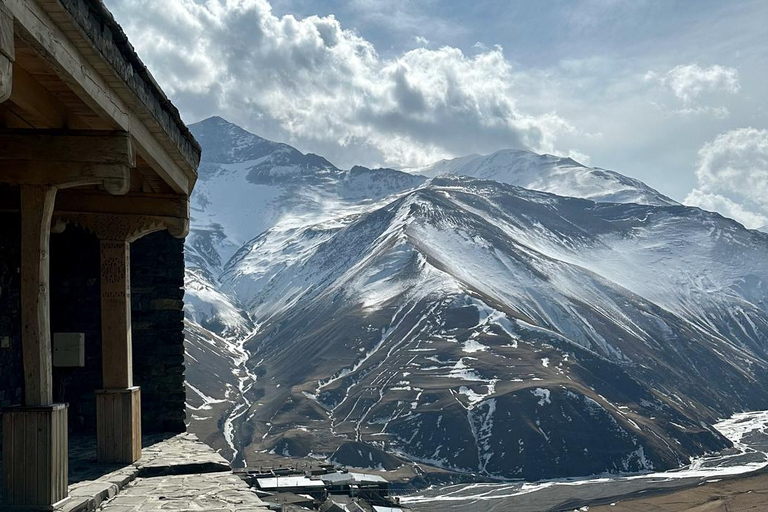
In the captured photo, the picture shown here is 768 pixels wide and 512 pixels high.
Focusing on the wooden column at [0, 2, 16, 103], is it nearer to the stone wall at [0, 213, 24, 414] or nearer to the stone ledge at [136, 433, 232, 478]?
the stone wall at [0, 213, 24, 414]

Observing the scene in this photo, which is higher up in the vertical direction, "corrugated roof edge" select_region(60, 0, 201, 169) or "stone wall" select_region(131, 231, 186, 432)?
"corrugated roof edge" select_region(60, 0, 201, 169)

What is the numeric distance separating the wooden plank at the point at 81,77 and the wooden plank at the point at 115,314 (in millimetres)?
1373

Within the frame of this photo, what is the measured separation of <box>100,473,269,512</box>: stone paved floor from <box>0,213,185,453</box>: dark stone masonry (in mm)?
3372

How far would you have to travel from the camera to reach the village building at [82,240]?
989 cm

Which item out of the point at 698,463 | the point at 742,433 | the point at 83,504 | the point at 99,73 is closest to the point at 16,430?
the point at 83,504

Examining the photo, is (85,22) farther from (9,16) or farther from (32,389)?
(32,389)

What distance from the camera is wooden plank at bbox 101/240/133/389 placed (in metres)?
13.9

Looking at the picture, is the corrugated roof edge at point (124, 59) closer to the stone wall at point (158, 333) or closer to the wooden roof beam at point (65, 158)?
the wooden roof beam at point (65, 158)

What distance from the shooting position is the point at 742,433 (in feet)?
614

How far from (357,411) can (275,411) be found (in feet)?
52.9

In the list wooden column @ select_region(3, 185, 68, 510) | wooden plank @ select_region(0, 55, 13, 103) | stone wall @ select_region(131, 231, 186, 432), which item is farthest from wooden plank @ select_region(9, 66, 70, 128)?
stone wall @ select_region(131, 231, 186, 432)

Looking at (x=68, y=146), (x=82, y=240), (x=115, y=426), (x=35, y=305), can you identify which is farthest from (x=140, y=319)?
(x=35, y=305)

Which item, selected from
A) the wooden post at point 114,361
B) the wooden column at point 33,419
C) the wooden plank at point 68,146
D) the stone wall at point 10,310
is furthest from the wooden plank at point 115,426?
the wooden plank at point 68,146

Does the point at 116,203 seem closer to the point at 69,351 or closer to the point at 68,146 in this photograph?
the point at 69,351
